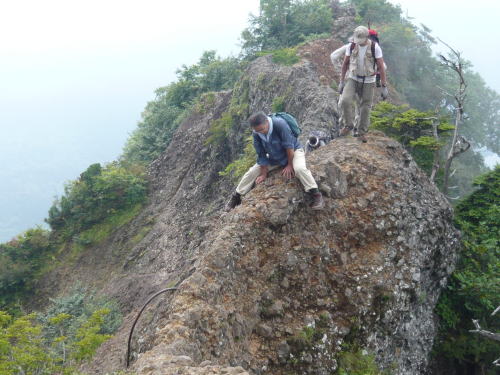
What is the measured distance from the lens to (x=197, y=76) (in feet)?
98.5

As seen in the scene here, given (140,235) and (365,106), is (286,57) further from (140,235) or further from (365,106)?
(365,106)

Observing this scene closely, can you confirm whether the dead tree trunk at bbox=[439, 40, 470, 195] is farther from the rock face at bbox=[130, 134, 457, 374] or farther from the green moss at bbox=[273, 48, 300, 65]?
the green moss at bbox=[273, 48, 300, 65]

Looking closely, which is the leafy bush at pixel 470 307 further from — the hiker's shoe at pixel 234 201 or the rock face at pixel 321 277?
the hiker's shoe at pixel 234 201

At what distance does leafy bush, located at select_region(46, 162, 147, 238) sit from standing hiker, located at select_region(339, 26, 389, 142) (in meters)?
15.4

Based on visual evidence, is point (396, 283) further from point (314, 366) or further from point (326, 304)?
point (314, 366)

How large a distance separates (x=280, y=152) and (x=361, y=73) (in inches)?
111

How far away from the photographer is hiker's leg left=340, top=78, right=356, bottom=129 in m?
8.76

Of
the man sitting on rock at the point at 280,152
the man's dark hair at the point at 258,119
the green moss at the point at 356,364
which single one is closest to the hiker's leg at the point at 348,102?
the man sitting on rock at the point at 280,152

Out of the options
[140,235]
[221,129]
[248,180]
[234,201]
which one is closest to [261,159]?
[248,180]

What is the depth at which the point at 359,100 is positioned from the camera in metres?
9.09

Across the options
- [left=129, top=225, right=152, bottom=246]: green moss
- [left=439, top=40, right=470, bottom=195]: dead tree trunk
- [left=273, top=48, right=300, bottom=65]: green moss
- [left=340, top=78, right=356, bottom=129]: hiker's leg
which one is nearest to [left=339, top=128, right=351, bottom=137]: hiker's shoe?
[left=340, top=78, right=356, bottom=129]: hiker's leg

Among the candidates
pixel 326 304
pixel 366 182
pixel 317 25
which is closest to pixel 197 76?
pixel 317 25

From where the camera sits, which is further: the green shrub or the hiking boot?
the green shrub

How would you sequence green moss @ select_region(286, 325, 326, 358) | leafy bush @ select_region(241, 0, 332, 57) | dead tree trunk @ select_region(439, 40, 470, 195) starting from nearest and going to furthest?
green moss @ select_region(286, 325, 326, 358) < dead tree trunk @ select_region(439, 40, 470, 195) < leafy bush @ select_region(241, 0, 332, 57)
